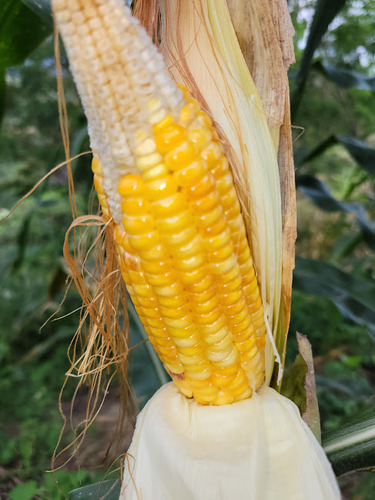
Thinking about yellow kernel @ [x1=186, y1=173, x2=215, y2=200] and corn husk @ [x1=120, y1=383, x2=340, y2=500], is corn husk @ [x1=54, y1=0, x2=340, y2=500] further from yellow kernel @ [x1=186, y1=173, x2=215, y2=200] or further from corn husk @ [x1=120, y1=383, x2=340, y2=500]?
yellow kernel @ [x1=186, y1=173, x2=215, y2=200]

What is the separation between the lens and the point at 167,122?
621 millimetres

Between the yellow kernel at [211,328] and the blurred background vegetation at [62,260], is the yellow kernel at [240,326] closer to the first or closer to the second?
the yellow kernel at [211,328]

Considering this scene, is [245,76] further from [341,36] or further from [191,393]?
[341,36]

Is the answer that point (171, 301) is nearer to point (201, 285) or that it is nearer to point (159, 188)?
point (201, 285)

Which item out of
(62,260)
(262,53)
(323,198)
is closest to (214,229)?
(262,53)

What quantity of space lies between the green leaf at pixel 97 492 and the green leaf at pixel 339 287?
3.06 ft

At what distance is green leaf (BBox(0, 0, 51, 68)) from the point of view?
4.04 feet

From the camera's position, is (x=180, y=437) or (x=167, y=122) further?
(x=180, y=437)

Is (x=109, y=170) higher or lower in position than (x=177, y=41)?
lower

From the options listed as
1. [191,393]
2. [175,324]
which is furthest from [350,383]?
[175,324]

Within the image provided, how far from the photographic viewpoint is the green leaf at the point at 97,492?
3.10 ft

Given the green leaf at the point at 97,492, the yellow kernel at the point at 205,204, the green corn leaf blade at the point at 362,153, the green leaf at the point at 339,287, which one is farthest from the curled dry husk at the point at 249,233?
the green corn leaf blade at the point at 362,153

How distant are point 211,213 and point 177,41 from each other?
11.7 inches

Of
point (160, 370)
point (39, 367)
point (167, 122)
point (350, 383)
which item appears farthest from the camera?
point (39, 367)
